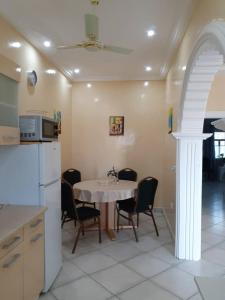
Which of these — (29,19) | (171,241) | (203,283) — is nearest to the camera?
(203,283)

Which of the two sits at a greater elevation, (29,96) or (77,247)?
(29,96)

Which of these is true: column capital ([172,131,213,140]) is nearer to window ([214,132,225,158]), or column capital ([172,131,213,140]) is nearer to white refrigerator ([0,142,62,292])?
white refrigerator ([0,142,62,292])

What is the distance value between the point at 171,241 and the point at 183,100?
218 centimetres

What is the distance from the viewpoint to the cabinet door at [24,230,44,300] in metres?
2.10

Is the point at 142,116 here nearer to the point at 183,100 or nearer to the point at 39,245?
the point at 183,100

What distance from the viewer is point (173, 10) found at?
8.73ft

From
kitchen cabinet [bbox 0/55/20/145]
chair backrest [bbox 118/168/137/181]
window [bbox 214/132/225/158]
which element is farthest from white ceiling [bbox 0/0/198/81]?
window [bbox 214/132/225/158]

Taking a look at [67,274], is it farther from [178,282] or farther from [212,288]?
[212,288]

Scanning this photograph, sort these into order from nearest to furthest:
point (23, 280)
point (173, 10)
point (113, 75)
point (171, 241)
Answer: point (23, 280)
point (173, 10)
point (171, 241)
point (113, 75)

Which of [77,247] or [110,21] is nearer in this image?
[110,21]

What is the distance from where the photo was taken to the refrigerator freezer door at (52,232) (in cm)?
252

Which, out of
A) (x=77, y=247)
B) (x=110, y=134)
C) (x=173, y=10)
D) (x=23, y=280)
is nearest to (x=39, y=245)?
(x=23, y=280)

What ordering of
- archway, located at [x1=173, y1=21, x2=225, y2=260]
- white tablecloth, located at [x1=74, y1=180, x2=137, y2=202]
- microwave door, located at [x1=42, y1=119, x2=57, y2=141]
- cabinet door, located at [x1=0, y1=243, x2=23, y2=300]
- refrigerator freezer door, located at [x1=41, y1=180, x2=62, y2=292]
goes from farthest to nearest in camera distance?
white tablecloth, located at [x1=74, y1=180, x2=137, y2=202] < archway, located at [x1=173, y1=21, x2=225, y2=260] < microwave door, located at [x1=42, y1=119, x2=57, y2=141] < refrigerator freezer door, located at [x1=41, y1=180, x2=62, y2=292] < cabinet door, located at [x1=0, y1=243, x2=23, y2=300]

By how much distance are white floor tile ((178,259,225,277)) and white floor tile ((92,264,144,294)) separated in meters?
0.62
